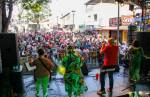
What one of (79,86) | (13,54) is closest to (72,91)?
(79,86)

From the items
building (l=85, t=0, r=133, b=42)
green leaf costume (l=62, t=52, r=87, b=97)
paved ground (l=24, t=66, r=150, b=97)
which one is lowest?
paved ground (l=24, t=66, r=150, b=97)

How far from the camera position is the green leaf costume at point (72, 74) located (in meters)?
9.60

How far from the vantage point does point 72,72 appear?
31.8 ft

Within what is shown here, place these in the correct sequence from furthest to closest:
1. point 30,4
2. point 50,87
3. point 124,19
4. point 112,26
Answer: point 112,26 < point 124,19 < point 30,4 < point 50,87

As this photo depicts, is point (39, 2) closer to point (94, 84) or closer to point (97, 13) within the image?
point (94, 84)

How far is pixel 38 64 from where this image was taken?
9641 mm

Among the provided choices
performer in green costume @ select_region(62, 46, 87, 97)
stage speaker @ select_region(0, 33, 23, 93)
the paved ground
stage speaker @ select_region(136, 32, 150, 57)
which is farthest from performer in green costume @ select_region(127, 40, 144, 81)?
stage speaker @ select_region(0, 33, 23, 93)

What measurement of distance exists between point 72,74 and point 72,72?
51 millimetres

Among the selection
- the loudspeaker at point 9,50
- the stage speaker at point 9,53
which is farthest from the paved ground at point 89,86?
the loudspeaker at point 9,50

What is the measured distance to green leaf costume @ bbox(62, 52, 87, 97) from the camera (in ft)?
31.5

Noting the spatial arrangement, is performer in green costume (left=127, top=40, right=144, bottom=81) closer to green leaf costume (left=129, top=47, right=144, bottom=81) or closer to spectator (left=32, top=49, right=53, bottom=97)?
green leaf costume (left=129, top=47, right=144, bottom=81)

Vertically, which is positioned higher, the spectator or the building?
the building

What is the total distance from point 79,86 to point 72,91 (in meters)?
0.22

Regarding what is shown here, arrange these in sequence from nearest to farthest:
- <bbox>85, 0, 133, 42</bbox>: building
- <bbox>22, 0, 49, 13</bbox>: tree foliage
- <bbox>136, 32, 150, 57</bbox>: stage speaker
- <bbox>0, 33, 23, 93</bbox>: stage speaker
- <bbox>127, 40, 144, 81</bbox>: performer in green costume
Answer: <bbox>127, 40, 144, 81</bbox>: performer in green costume < <bbox>0, 33, 23, 93</bbox>: stage speaker < <bbox>136, 32, 150, 57</bbox>: stage speaker < <bbox>22, 0, 49, 13</bbox>: tree foliage < <bbox>85, 0, 133, 42</bbox>: building
